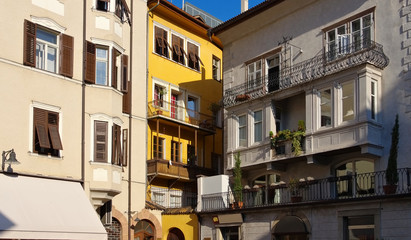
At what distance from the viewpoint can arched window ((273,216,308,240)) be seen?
78.5 ft

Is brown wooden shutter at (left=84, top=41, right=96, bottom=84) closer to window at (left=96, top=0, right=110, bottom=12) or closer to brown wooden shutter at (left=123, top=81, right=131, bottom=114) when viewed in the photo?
window at (left=96, top=0, right=110, bottom=12)

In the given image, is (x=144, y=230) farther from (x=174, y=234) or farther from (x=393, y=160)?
(x=393, y=160)

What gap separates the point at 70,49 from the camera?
2362cm

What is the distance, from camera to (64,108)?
23.2 meters

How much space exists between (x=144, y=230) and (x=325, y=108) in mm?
10869

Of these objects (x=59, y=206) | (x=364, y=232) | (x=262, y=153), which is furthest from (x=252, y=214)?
(x=59, y=206)

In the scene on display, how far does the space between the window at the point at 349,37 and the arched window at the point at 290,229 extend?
673 cm

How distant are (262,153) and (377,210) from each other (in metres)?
6.65

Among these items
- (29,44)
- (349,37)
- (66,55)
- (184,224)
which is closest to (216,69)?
(184,224)

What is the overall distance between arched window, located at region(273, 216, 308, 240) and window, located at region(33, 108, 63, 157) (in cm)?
924

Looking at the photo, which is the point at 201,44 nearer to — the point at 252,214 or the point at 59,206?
the point at 252,214

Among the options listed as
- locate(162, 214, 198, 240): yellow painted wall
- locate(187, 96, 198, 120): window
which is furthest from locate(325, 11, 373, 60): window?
locate(187, 96, 198, 120): window

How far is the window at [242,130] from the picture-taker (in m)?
28.3

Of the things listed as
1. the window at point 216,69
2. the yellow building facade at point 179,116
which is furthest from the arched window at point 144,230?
the window at point 216,69
